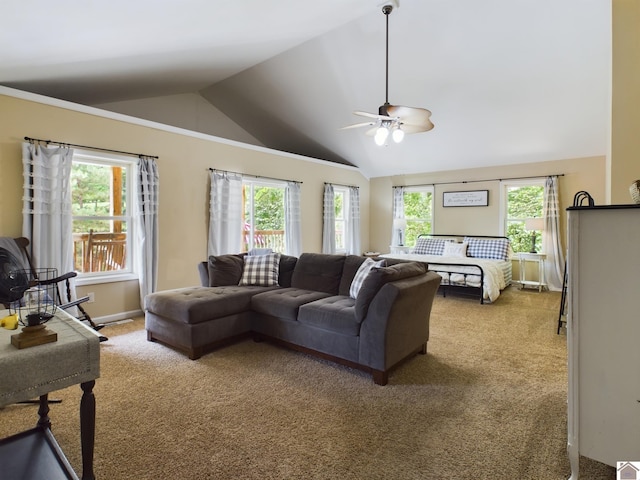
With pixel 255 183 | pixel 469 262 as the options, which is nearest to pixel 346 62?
pixel 255 183

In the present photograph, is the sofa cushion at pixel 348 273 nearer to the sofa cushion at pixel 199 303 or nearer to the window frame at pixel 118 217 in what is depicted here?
the sofa cushion at pixel 199 303

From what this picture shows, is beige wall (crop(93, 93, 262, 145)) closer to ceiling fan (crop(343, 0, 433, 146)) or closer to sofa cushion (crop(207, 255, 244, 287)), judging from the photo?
sofa cushion (crop(207, 255, 244, 287))

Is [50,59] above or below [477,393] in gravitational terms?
above

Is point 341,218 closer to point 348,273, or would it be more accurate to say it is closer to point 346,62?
point 346,62

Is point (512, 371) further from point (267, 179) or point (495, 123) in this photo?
point (267, 179)

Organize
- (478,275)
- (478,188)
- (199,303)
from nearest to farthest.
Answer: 1. (199,303)
2. (478,275)
3. (478,188)

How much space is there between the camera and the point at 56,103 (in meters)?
3.69

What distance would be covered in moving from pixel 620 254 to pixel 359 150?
19.4 feet

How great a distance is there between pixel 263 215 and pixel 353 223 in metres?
2.44

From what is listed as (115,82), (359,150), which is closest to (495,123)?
(359,150)

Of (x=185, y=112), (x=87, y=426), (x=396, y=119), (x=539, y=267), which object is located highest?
(x=185, y=112)

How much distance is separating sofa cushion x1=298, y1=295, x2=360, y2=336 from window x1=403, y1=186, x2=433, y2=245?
16.1 ft

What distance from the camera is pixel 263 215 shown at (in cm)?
616

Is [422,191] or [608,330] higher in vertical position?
[422,191]
